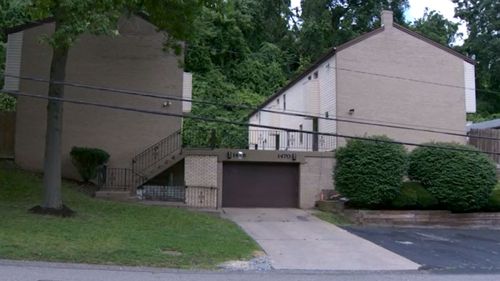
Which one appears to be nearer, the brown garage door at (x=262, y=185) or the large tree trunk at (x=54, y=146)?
the large tree trunk at (x=54, y=146)

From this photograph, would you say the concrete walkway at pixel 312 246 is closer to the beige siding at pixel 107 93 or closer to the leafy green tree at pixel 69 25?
the beige siding at pixel 107 93

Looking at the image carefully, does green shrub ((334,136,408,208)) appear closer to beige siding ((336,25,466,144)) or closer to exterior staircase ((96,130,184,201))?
beige siding ((336,25,466,144))

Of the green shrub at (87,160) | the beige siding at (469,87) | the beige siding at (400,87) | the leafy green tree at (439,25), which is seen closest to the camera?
the green shrub at (87,160)

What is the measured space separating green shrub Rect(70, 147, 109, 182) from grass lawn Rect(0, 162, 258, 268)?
9.96 ft

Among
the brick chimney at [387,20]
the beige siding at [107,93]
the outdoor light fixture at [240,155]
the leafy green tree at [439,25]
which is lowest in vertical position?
the outdoor light fixture at [240,155]

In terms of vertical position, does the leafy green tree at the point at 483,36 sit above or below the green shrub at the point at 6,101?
above

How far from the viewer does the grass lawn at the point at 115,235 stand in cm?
1155

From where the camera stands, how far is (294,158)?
25.4 m

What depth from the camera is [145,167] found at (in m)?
23.9

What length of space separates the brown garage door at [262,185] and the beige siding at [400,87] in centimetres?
394

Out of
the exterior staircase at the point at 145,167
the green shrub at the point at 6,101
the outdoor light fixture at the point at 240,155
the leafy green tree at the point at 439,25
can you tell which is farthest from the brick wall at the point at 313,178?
the leafy green tree at the point at 439,25

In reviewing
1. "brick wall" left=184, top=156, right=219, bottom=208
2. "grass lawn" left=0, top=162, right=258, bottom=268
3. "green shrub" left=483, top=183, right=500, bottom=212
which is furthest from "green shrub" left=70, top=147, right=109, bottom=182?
"green shrub" left=483, top=183, right=500, bottom=212

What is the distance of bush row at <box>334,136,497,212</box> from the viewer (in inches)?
810

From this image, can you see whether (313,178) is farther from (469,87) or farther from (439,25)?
(439,25)
